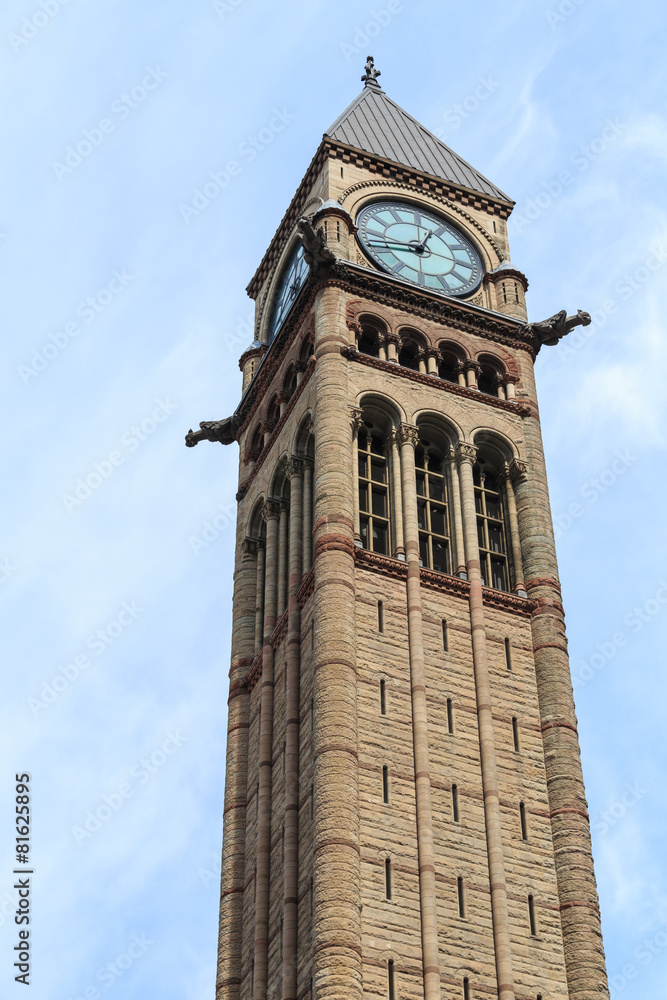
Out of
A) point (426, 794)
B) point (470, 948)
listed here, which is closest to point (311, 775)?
point (426, 794)

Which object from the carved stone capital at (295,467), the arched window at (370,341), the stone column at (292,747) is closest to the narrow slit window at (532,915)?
the stone column at (292,747)

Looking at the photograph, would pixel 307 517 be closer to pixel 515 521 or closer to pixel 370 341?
pixel 515 521

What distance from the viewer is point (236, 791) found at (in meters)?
48.5

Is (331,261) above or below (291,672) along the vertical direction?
above

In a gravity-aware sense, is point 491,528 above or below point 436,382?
below

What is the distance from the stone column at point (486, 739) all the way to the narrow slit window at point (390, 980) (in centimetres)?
267

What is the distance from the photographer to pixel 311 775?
1693 inches

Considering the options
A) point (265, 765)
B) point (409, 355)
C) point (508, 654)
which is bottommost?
point (265, 765)

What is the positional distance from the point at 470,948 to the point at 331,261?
23.3m

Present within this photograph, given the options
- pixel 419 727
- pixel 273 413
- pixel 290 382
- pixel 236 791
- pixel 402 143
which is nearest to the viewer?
pixel 419 727

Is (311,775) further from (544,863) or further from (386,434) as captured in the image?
(386,434)

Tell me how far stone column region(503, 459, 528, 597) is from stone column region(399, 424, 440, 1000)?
3193mm

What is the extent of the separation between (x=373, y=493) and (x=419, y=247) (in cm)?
1223

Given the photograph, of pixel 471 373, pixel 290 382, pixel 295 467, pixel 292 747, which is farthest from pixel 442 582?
pixel 290 382
